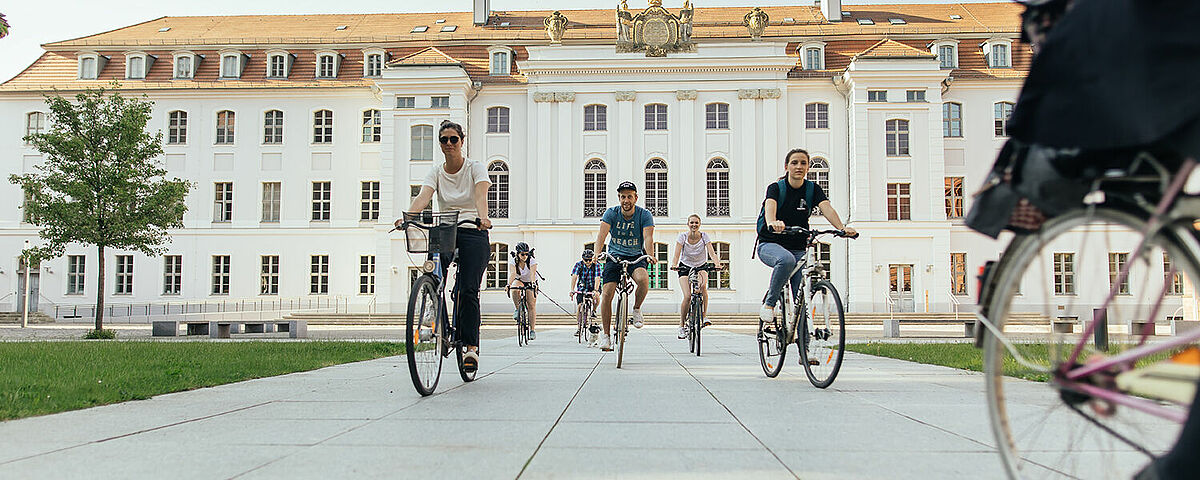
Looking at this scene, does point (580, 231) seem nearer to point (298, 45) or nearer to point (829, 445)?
point (298, 45)

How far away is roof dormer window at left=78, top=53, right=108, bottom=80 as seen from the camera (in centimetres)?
4072

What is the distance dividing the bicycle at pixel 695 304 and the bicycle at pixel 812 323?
3558 millimetres

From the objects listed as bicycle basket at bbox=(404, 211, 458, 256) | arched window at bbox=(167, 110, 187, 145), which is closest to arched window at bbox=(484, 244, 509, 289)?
arched window at bbox=(167, 110, 187, 145)

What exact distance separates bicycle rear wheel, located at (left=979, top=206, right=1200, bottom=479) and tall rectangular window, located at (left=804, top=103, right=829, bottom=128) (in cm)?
3648

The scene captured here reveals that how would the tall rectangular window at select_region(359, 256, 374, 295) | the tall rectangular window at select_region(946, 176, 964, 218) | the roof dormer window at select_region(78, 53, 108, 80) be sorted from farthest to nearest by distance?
the roof dormer window at select_region(78, 53, 108, 80) < the tall rectangular window at select_region(359, 256, 374, 295) < the tall rectangular window at select_region(946, 176, 964, 218)

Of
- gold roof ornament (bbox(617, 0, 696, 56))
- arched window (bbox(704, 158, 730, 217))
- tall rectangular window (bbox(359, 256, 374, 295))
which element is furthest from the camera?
tall rectangular window (bbox(359, 256, 374, 295))

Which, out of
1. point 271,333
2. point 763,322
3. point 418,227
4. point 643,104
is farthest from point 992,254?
point 418,227

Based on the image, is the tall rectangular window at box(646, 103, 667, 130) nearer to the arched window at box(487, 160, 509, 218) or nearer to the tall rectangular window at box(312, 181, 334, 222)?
the arched window at box(487, 160, 509, 218)

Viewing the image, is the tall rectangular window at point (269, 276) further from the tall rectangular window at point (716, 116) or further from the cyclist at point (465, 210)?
the cyclist at point (465, 210)

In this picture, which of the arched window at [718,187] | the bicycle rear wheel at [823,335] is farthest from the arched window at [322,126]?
the bicycle rear wheel at [823,335]

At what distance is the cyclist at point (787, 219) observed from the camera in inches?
269

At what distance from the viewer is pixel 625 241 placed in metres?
9.16

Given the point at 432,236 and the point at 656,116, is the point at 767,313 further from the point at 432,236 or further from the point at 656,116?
the point at 656,116

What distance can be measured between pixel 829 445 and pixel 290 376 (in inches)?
204
